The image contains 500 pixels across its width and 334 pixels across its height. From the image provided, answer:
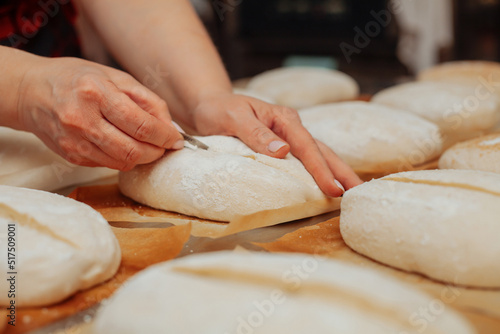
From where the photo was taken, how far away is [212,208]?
126 centimetres

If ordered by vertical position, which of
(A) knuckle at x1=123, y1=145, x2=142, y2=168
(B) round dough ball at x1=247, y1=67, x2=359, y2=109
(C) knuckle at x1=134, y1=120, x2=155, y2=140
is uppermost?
(C) knuckle at x1=134, y1=120, x2=155, y2=140

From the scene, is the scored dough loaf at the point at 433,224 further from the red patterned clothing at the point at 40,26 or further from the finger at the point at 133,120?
the red patterned clothing at the point at 40,26

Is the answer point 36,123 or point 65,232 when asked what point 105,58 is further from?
point 65,232

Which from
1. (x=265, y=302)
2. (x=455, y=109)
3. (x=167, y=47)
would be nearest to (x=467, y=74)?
(x=455, y=109)

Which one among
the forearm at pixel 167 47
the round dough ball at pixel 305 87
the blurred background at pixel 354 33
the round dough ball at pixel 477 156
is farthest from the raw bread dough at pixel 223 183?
the blurred background at pixel 354 33

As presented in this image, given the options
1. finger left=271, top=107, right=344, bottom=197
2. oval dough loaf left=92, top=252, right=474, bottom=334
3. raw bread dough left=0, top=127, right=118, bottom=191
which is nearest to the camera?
oval dough loaf left=92, top=252, right=474, bottom=334

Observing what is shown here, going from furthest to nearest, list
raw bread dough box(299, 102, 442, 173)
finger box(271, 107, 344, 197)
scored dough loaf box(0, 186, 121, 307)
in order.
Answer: raw bread dough box(299, 102, 442, 173)
finger box(271, 107, 344, 197)
scored dough loaf box(0, 186, 121, 307)

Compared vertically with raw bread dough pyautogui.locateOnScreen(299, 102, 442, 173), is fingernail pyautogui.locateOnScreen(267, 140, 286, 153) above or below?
above

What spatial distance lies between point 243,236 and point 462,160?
2.39 feet

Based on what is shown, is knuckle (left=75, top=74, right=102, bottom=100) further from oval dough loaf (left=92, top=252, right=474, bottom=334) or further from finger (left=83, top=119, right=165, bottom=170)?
oval dough loaf (left=92, top=252, right=474, bottom=334)

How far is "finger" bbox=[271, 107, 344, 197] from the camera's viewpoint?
1.31m

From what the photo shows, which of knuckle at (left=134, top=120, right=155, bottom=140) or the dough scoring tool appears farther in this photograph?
the dough scoring tool

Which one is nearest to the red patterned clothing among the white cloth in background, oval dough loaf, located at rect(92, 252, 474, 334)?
oval dough loaf, located at rect(92, 252, 474, 334)
